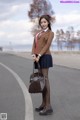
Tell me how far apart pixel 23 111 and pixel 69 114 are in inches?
37.7

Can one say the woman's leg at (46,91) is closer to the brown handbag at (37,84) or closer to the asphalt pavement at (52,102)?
the brown handbag at (37,84)

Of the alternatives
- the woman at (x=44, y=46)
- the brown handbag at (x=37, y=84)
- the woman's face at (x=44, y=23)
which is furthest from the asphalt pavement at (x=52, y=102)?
the woman's face at (x=44, y=23)

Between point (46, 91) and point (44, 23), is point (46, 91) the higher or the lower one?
the lower one

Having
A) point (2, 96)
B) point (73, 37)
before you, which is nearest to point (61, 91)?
point (2, 96)

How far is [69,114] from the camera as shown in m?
8.73

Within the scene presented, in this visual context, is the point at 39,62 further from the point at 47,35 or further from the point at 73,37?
the point at 73,37

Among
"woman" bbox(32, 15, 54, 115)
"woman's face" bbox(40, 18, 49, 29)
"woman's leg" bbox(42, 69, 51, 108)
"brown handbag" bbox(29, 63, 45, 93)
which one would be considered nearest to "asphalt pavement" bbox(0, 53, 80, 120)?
"woman's leg" bbox(42, 69, 51, 108)

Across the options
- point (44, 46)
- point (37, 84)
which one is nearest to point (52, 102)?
point (37, 84)

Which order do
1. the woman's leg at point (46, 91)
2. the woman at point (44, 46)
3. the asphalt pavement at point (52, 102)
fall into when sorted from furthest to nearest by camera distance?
the woman's leg at point (46, 91) < the woman at point (44, 46) < the asphalt pavement at point (52, 102)

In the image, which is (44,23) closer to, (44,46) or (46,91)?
(44,46)

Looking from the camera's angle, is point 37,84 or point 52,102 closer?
point 37,84

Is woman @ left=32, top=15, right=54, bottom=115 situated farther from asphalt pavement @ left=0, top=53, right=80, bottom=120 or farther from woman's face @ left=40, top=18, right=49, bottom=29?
asphalt pavement @ left=0, top=53, right=80, bottom=120

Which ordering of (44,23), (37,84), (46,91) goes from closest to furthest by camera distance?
(37,84)
(44,23)
(46,91)

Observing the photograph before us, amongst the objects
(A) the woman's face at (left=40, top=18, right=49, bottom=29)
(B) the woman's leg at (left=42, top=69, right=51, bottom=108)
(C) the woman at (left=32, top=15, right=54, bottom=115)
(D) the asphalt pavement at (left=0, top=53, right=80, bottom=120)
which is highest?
(A) the woman's face at (left=40, top=18, right=49, bottom=29)
